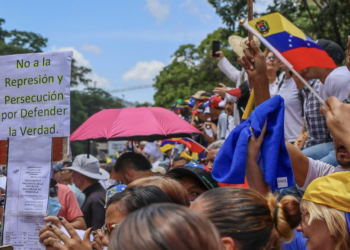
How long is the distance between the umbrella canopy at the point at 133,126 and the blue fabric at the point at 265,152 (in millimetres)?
3937

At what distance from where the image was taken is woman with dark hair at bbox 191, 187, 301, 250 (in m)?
2.17

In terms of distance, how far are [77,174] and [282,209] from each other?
5065 mm

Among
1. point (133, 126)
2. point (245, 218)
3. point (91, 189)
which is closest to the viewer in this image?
point (245, 218)

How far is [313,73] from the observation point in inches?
185

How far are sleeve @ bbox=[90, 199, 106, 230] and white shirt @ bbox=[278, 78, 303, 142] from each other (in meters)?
2.44

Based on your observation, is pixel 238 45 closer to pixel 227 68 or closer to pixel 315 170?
pixel 315 170

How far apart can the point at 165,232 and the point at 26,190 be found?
2.49 metres

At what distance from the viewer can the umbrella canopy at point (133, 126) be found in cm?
704

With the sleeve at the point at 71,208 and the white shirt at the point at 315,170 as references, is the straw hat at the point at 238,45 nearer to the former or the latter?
the white shirt at the point at 315,170

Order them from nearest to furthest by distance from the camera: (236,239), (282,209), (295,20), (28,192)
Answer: (236,239) < (282,209) < (28,192) < (295,20)

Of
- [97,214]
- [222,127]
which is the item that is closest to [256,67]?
[97,214]

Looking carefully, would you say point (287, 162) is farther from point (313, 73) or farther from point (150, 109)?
point (150, 109)

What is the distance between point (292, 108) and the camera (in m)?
6.16

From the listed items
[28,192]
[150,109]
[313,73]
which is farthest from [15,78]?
[150,109]
